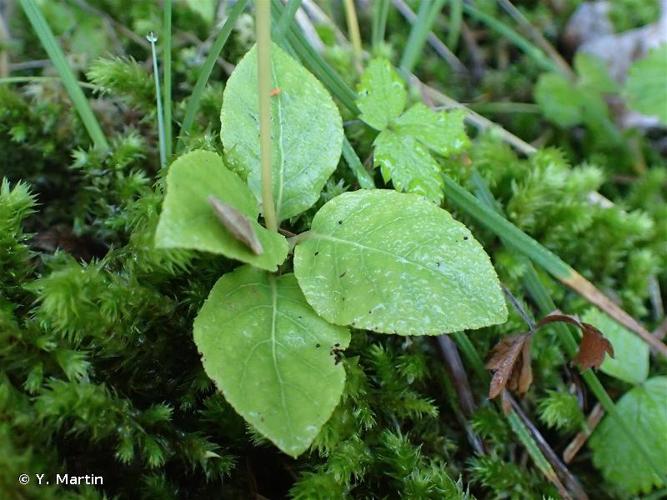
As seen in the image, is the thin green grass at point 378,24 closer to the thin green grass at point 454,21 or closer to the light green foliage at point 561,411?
the thin green grass at point 454,21

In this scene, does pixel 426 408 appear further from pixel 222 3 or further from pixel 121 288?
pixel 222 3

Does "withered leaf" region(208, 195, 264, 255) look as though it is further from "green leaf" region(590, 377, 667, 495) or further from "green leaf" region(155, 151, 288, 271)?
"green leaf" region(590, 377, 667, 495)

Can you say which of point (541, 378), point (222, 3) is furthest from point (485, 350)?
point (222, 3)

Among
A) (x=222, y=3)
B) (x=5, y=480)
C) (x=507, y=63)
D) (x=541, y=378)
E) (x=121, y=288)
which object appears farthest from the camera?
(x=507, y=63)

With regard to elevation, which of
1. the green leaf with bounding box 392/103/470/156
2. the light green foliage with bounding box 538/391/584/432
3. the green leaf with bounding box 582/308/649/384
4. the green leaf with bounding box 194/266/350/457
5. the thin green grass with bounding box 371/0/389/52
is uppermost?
the thin green grass with bounding box 371/0/389/52

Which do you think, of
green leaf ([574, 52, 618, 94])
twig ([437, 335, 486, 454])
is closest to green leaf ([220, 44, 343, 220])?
twig ([437, 335, 486, 454])

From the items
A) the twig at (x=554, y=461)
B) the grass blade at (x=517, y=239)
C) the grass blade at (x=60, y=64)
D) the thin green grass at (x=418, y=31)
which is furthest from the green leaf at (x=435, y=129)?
the grass blade at (x=60, y=64)
